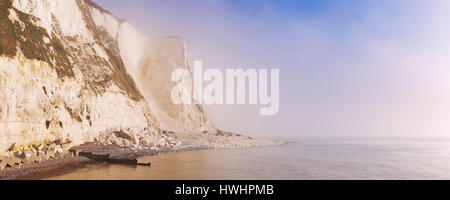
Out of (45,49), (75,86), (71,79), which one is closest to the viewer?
(45,49)

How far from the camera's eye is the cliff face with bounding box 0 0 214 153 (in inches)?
622

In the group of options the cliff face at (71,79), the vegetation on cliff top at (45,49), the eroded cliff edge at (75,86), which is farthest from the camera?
the vegetation on cliff top at (45,49)

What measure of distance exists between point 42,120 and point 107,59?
690 inches

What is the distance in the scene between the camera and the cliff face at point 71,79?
51.8 ft

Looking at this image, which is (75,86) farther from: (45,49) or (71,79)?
(45,49)

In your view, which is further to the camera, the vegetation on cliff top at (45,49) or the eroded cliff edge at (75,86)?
the vegetation on cliff top at (45,49)

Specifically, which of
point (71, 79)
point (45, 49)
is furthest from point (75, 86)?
point (45, 49)

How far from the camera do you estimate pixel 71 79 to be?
2267 centimetres
